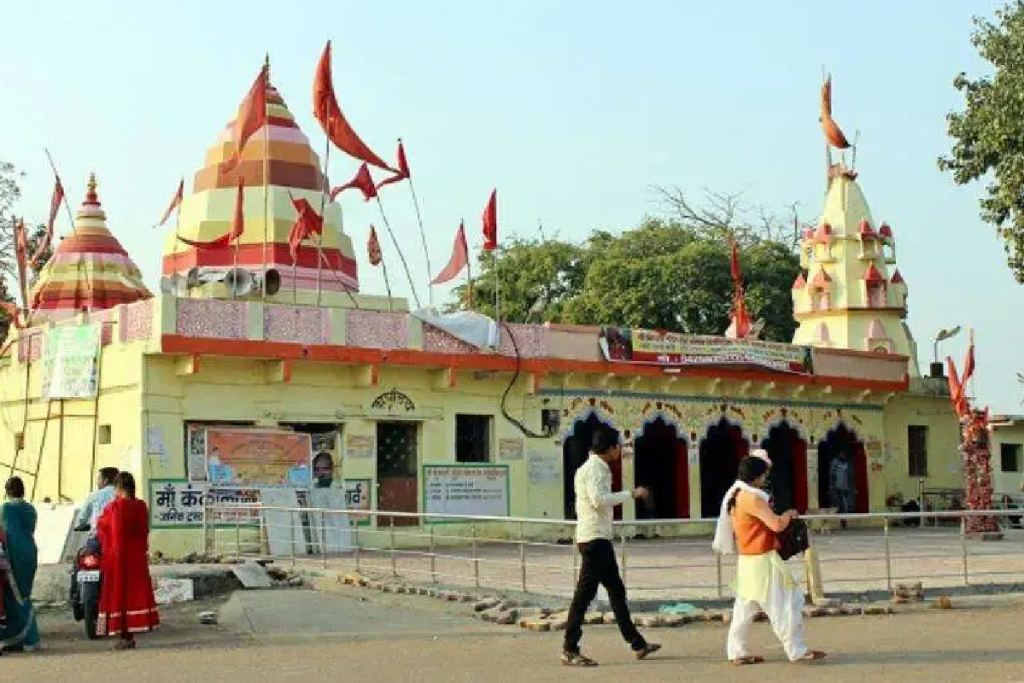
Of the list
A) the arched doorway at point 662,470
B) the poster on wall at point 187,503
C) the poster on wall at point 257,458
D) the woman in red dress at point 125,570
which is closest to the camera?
the woman in red dress at point 125,570

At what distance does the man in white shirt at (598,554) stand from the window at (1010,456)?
2964 centimetres

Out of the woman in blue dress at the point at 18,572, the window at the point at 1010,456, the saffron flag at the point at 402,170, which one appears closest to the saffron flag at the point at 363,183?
the saffron flag at the point at 402,170

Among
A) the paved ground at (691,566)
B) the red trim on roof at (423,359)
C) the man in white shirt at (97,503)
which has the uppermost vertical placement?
the red trim on roof at (423,359)

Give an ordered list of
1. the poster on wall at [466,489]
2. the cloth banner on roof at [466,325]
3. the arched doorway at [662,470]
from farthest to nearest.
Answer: the arched doorway at [662,470] < the cloth banner on roof at [466,325] < the poster on wall at [466,489]

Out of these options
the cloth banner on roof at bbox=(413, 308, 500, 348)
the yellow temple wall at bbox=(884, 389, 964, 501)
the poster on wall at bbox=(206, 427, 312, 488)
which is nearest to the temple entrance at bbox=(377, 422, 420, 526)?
the poster on wall at bbox=(206, 427, 312, 488)

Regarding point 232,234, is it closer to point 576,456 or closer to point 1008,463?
point 576,456

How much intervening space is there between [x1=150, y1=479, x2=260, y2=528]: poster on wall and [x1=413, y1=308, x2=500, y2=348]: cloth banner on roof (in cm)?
459

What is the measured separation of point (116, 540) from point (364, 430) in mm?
11203

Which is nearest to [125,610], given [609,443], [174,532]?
[609,443]

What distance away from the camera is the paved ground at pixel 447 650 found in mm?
9297

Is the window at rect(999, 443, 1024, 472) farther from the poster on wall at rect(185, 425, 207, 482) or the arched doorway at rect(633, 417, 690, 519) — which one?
the poster on wall at rect(185, 425, 207, 482)

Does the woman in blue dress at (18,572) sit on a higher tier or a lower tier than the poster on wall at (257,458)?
lower

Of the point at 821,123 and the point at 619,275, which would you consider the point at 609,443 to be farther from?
the point at 619,275

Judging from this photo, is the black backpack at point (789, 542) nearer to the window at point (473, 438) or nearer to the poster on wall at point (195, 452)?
the poster on wall at point (195, 452)
